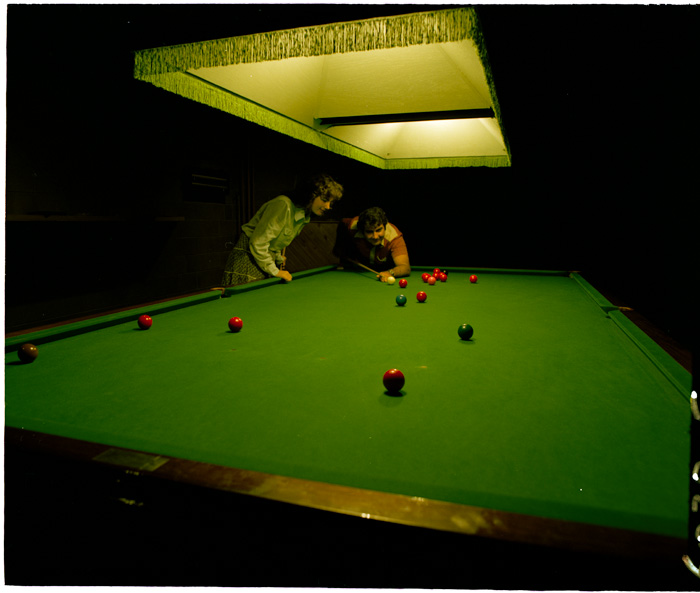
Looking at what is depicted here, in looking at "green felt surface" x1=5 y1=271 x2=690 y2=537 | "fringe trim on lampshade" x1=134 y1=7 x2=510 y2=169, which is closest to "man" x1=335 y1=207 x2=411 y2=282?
"fringe trim on lampshade" x1=134 y1=7 x2=510 y2=169

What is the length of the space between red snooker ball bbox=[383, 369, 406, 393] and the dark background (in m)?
0.77

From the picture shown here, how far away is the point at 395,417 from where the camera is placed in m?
1.16

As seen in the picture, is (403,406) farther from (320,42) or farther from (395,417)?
(320,42)

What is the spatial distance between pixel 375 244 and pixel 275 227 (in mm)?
1369

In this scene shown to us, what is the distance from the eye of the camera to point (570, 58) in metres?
1.88

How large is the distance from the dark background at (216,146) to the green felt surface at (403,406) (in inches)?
14.7

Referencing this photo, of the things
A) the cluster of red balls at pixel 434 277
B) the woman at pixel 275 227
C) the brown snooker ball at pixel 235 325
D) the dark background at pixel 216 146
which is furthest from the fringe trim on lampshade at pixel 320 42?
the cluster of red balls at pixel 434 277

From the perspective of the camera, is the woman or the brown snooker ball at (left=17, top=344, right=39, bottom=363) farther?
the woman

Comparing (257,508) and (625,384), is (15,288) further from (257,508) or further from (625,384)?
(625,384)

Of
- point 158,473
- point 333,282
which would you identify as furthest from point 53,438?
point 333,282

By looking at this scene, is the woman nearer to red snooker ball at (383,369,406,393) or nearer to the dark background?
the dark background

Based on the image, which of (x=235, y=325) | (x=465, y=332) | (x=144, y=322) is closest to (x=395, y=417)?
(x=465, y=332)

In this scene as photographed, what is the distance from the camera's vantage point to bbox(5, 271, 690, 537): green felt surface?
0.86 meters

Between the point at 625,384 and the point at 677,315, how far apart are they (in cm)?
466
